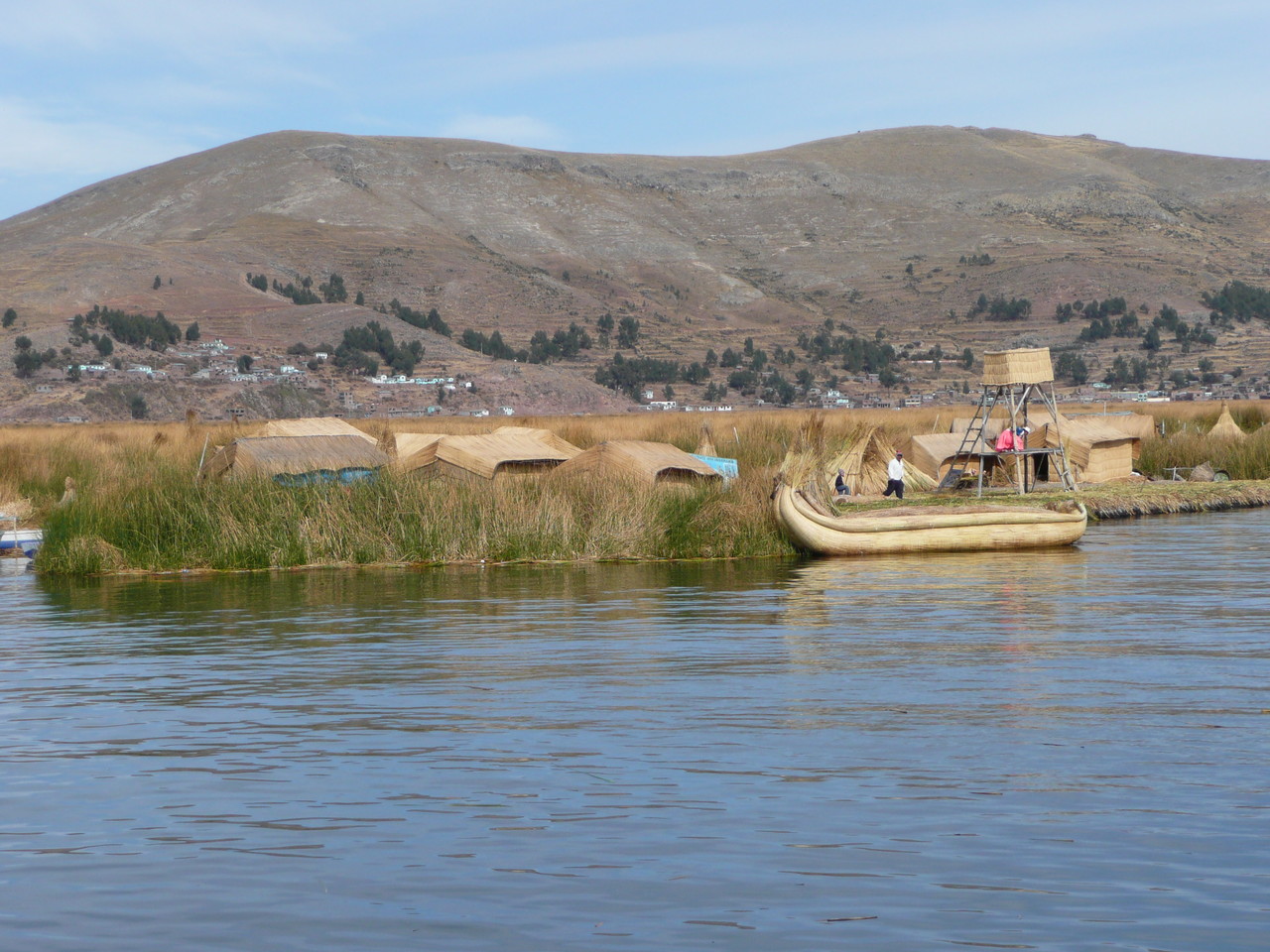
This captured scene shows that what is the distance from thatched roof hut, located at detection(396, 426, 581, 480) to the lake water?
38.6ft

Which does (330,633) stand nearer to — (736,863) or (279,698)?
(279,698)

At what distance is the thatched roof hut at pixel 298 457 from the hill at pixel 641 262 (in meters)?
57.0

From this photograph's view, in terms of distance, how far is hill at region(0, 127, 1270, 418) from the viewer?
334 feet

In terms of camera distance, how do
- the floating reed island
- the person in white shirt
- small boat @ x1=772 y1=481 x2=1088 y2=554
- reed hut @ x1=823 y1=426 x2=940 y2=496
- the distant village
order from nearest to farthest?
the floating reed island, small boat @ x1=772 y1=481 x2=1088 y2=554, the person in white shirt, reed hut @ x1=823 y1=426 x2=940 y2=496, the distant village

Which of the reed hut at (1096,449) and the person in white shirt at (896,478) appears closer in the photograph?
the person in white shirt at (896,478)

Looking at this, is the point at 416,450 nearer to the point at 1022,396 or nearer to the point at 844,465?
the point at 844,465

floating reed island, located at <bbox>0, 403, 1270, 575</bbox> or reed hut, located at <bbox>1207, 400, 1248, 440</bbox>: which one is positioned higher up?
reed hut, located at <bbox>1207, 400, 1248, 440</bbox>

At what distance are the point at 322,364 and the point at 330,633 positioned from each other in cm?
8375

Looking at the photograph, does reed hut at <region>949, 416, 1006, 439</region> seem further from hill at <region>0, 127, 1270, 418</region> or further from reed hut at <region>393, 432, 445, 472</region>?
hill at <region>0, 127, 1270, 418</region>

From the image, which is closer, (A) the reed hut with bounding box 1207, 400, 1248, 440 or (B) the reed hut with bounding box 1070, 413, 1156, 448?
(B) the reed hut with bounding box 1070, 413, 1156, 448

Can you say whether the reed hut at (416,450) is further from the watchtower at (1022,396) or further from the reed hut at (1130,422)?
the reed hut at (1130,422)

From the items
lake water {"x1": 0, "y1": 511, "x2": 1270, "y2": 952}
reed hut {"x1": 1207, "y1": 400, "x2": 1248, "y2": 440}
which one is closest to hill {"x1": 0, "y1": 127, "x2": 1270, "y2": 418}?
reed hut {"x1": 1207, "y1": 400, "x2": 1248, "y2": 440}

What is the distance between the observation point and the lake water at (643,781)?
6527 millimetres

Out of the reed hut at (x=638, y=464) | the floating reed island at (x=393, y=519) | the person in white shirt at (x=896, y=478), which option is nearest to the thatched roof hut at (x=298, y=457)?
the floating reed island at (x=393, y=519)
